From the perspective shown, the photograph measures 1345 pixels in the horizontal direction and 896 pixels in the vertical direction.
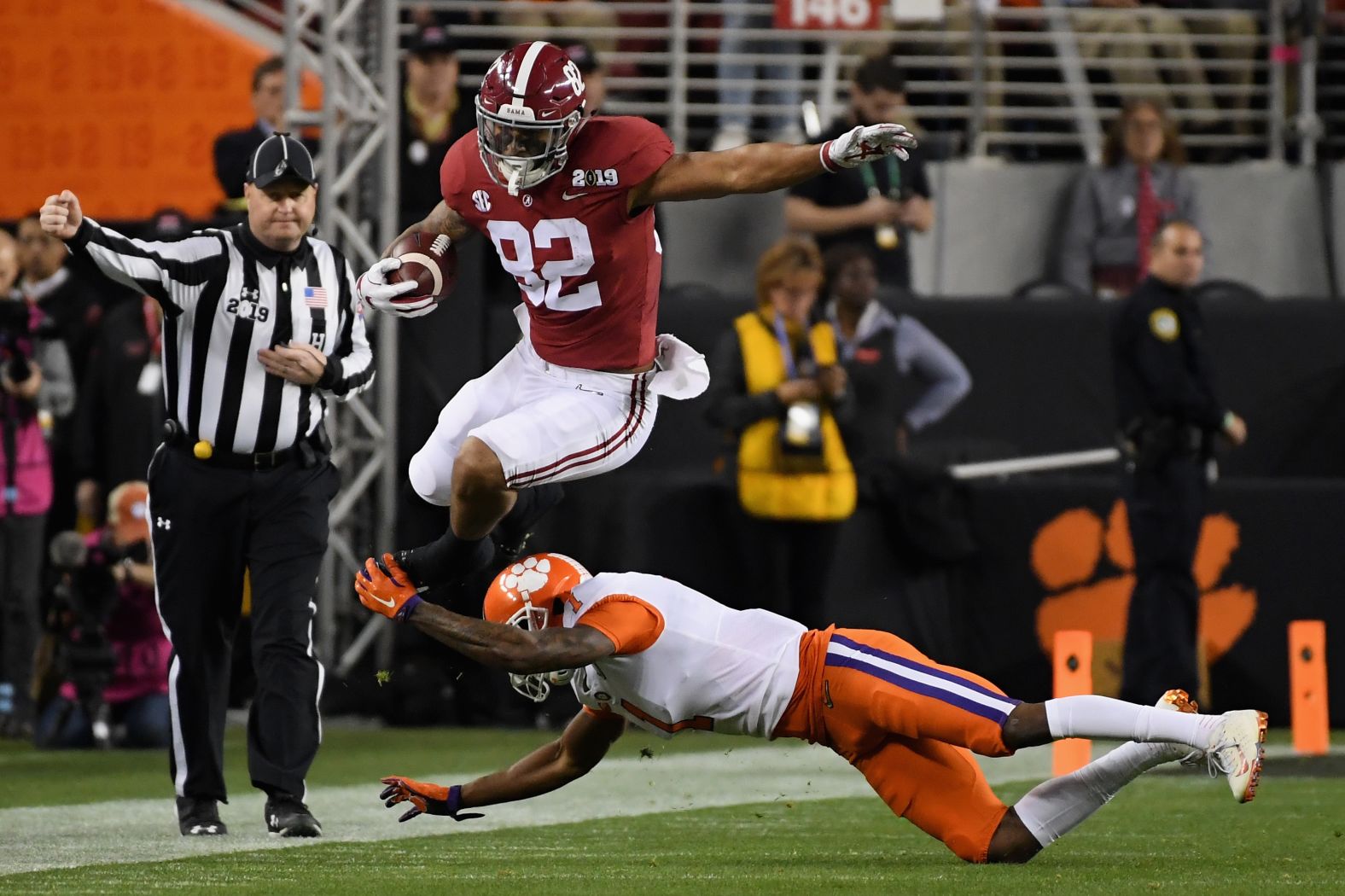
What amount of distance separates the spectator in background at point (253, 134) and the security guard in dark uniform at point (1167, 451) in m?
4.05

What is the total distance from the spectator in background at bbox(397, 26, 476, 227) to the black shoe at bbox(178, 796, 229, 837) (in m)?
5.03

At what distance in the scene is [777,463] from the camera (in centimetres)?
1005

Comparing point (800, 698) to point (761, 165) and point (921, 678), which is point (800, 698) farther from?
point (761, 165)

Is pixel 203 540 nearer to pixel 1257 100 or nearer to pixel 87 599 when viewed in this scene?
pixel 87 599

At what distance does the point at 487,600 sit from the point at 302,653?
1281 millimetres

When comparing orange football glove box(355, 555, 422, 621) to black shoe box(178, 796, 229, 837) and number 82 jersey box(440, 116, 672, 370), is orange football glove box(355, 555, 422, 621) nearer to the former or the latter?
number 82 jersey box(440, 116, 672, 370)

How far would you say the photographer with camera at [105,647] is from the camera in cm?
974

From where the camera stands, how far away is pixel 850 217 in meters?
11.1

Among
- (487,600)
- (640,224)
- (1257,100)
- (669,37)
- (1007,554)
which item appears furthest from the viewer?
(1257,100)

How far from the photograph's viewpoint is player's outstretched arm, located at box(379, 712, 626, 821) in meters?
5.64

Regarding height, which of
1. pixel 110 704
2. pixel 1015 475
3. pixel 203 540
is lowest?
pixel 110 704

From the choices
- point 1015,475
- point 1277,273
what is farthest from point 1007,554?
point 1277,273

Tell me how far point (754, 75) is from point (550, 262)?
699cm

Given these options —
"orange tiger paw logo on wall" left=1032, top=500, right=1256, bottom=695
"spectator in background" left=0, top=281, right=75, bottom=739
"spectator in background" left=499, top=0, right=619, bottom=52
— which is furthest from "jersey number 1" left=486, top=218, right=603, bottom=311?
"spectator in background" left=499, top=0, right=619, bottom=52
